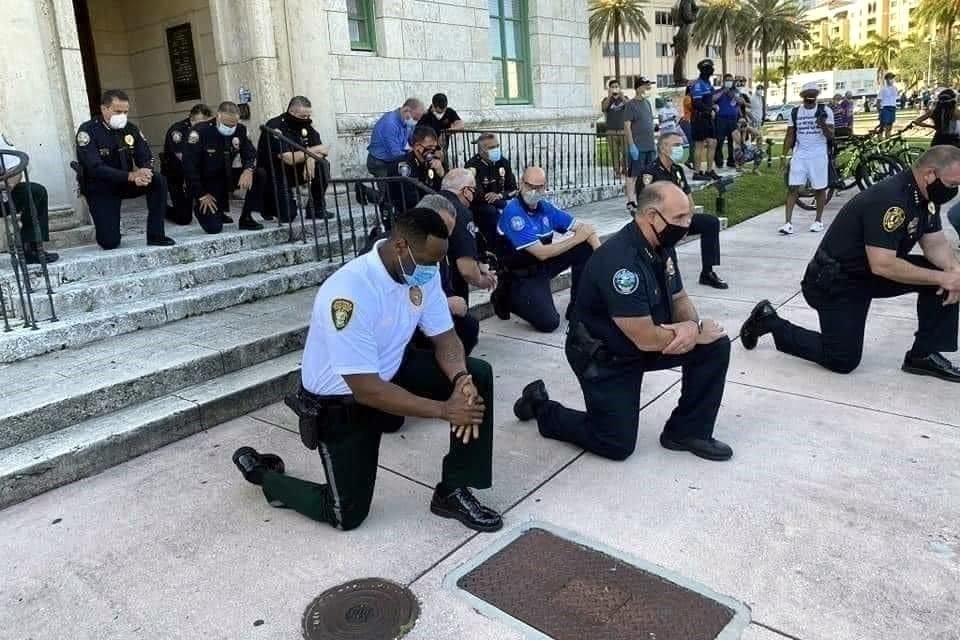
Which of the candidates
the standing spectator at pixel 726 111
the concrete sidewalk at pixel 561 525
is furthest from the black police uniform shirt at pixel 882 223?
the standing spectator at pixel 726 111

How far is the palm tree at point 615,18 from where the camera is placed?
170ft

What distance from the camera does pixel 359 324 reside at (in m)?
2.76

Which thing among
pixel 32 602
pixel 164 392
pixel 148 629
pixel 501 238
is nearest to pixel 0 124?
pixel 164 392

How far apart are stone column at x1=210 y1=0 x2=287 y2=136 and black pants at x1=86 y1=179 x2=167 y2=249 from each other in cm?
242

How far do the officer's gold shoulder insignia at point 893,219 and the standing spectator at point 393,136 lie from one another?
5206mm

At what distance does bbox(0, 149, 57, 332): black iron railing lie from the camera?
4.60 m

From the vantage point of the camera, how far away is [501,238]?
243 inches

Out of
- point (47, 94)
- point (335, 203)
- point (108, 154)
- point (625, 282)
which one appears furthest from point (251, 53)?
point (625, 282)

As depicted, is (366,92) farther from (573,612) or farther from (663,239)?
(573,612)

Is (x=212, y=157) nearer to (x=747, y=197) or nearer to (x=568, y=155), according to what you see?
(x=568, y=155)

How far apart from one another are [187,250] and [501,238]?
2.61 meters

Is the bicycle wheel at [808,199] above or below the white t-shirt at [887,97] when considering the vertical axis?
below

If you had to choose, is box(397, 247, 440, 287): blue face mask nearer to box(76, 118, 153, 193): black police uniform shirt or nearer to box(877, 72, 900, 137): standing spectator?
box(76, 118, 153, 193): black police uniform shirt

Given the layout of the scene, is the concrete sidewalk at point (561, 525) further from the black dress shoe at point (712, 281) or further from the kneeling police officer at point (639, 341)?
the black dress shoe at point (712, 281)
